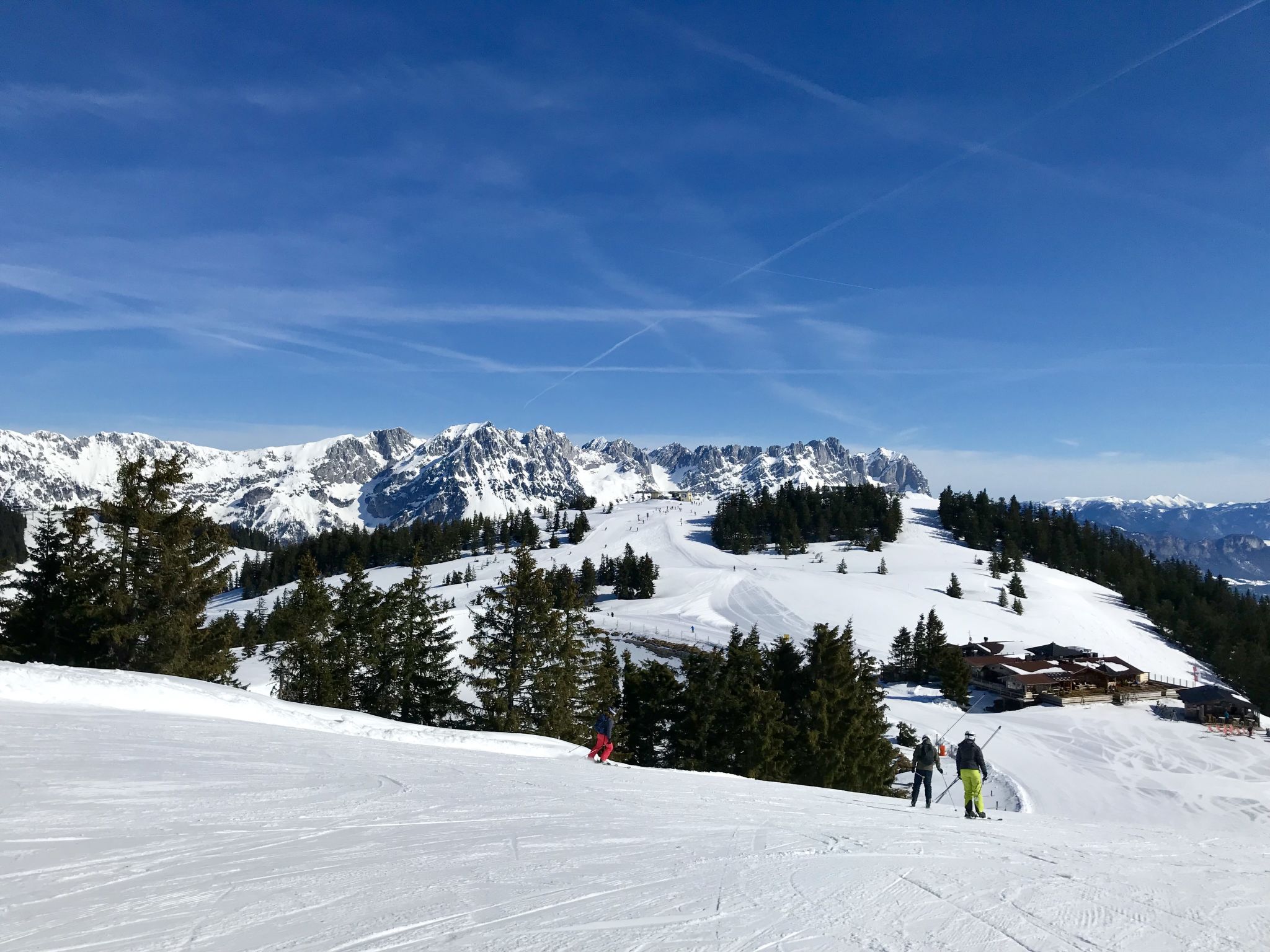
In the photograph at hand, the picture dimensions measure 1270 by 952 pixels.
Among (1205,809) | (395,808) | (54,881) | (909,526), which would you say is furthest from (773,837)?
(909,526)

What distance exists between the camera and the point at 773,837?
839 cm

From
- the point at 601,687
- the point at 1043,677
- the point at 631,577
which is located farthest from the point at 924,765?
the point at 631,577

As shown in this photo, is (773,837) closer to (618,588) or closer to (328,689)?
(328,689)

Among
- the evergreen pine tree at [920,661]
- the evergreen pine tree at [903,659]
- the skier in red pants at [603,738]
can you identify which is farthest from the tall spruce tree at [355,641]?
the evergreen pine tree at [920,661]

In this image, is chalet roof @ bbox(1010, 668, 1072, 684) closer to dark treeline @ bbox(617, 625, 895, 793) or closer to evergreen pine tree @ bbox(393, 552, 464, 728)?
dark treeline @ bbox(617, 625, 895, 793)

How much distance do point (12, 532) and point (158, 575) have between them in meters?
194

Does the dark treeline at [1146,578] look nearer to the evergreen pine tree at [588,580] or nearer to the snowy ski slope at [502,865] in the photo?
the evergreen pine tree at [588,580]

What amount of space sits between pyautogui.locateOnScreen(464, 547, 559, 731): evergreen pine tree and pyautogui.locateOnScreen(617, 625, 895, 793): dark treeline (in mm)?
4910

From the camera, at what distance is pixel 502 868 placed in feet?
20.1

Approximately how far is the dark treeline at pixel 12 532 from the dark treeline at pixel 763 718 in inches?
6166

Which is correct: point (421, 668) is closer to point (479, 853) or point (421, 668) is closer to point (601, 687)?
point (601, 687)

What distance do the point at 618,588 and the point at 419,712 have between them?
7084 centimetres

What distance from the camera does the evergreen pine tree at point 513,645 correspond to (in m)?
26.1

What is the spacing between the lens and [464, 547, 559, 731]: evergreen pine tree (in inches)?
1027
